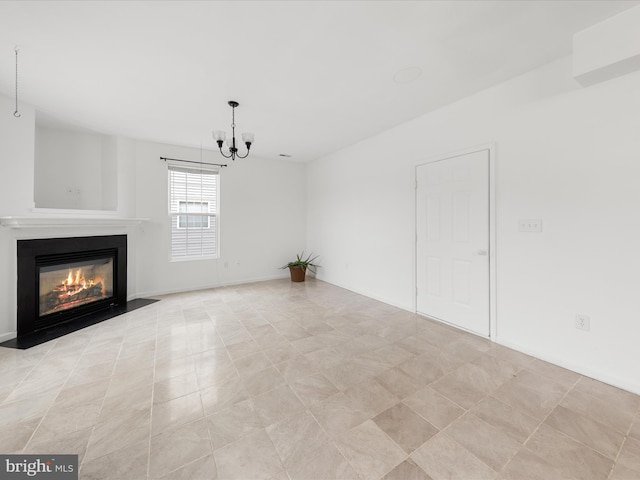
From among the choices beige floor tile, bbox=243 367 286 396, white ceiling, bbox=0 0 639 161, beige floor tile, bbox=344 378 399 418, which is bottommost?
beige floor tile, bbox=344 378 399 418

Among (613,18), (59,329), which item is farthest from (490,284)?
(59,329)

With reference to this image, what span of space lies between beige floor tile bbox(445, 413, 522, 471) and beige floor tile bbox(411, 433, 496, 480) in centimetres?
4

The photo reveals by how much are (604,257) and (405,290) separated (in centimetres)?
206

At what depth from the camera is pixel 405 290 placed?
374cm

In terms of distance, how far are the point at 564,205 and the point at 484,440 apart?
199 cm

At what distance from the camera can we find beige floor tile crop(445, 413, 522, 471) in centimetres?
140

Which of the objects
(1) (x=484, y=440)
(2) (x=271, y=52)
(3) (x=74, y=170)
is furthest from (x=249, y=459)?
(3) (x=74, y=170)

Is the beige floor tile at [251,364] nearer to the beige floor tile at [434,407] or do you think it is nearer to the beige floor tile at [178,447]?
the beige floor tile at [178,447]

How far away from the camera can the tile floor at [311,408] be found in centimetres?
137

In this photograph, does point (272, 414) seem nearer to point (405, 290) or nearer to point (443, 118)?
point (405, 290)

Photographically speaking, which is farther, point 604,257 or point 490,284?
point 490,284

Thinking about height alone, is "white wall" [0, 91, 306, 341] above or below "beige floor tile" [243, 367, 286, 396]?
above

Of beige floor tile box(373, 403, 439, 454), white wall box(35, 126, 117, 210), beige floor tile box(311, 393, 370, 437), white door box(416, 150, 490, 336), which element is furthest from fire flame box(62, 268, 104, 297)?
white door box(416, 150, 490, 336)

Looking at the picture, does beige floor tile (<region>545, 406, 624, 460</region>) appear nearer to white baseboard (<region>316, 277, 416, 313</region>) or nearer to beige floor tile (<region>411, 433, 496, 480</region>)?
beige floor tile (<region>411, 433, 496, 480</region>)
